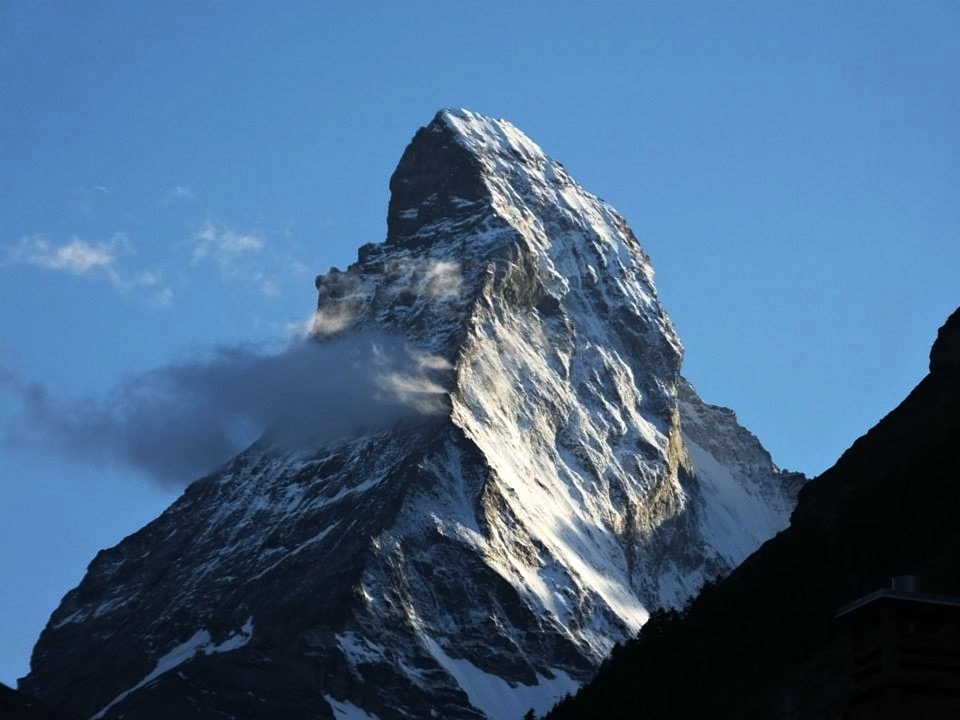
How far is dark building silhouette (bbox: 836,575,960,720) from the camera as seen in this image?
56.4 meters

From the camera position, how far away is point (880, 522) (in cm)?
12700

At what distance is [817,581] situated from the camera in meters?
127

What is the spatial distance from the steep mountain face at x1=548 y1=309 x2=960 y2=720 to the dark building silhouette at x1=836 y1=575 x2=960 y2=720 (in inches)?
1935

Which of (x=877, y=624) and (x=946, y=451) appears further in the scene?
(x=946, y=451)

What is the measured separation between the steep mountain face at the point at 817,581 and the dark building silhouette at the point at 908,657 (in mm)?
49138

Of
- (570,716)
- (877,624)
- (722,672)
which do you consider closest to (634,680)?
(570,716)

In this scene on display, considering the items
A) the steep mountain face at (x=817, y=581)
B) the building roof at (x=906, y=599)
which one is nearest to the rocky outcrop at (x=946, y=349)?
the steep mountain face at (x=817, y=581)

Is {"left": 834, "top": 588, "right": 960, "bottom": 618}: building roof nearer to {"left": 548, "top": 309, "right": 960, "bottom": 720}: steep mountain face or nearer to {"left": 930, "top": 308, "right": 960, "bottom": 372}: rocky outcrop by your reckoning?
{"left": 548, "top": 309, "right": 960, "bottom": 720}: steep mountain face

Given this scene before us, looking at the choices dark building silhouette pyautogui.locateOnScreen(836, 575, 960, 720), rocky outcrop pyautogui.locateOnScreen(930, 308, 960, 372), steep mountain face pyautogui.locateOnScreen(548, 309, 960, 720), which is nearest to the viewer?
dark building silhouette pyautogui.locateOnScreen(836, 575, 960, 720)

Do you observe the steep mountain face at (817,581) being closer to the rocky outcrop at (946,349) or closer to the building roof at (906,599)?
the rocky outcrop at (946,349)

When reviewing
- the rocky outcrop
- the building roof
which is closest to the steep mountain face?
the rocky outcrop

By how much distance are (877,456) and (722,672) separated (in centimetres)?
1590

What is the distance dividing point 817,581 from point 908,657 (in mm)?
71054

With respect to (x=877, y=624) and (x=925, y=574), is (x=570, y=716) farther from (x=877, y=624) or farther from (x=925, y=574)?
(x=877, y=624)
